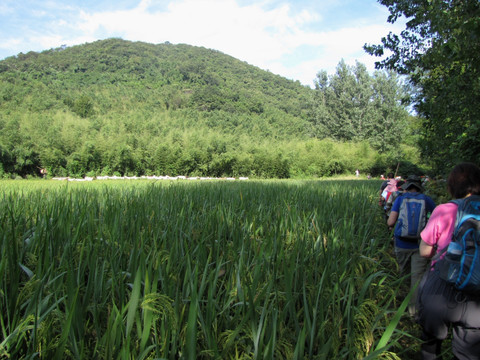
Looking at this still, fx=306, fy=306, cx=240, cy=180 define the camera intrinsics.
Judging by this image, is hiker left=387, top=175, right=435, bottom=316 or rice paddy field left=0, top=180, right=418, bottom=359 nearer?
rice paddy field left=0, top=180, right=418, bottom=359

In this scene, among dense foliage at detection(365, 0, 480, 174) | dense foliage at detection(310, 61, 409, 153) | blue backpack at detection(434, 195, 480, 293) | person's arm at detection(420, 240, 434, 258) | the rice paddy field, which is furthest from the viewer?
dense foliage at detection(310, 61, 409, 153)

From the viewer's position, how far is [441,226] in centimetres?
192

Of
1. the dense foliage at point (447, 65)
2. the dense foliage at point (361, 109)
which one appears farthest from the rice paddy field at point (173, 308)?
the dense foliage at point (361, 109)

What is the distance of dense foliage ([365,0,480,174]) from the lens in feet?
12.0

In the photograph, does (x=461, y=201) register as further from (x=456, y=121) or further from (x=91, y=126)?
(x=91, y=126)

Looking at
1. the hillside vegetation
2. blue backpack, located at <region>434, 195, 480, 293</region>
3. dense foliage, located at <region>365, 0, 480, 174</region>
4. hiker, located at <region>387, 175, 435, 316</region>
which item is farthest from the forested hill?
blue backpack, located at <region>434, 195, 480, 293</region>

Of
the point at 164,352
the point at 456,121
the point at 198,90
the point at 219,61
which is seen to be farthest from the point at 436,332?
the point at 219,61

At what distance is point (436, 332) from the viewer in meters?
1.67

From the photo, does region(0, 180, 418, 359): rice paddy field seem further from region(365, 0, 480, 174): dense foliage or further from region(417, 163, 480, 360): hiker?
region(365, 0, 480, 174): dense foliage

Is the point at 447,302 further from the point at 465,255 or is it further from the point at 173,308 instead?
the point at 173,308

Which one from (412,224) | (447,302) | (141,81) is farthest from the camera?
(141,81)

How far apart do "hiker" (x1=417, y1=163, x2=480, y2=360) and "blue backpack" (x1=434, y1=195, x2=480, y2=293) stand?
11cm

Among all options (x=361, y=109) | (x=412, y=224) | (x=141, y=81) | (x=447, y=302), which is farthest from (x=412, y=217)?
(x=141, y=81)

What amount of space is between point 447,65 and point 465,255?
Answer: 451 cm
